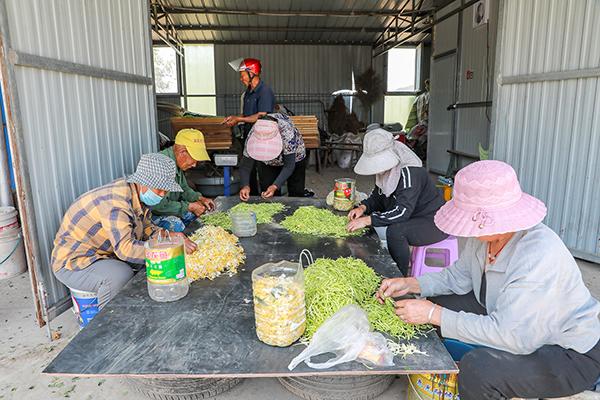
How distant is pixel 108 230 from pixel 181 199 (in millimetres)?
1607

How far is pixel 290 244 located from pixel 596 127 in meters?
3.30

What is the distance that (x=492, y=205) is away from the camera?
1581mm

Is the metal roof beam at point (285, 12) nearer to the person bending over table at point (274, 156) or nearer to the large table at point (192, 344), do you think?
the person bending over table at point (274, 156)

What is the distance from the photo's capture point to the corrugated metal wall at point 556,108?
4.16 metres

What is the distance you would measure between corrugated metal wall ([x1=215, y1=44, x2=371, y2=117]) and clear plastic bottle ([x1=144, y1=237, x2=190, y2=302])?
12.4 m

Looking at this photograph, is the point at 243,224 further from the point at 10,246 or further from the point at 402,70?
the point at 402,70

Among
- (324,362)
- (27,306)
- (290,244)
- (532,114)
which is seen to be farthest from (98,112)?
(532,114)

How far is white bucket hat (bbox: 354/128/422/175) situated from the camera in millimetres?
2920

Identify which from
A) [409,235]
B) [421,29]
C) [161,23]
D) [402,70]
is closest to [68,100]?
[409,235]

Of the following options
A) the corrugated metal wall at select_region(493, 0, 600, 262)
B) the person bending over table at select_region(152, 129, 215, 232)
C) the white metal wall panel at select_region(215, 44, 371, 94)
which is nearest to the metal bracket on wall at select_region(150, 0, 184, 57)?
the white metal wall panel at select_region(215, 44, 371, 94)

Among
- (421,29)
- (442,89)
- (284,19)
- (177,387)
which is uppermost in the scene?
(284,19)

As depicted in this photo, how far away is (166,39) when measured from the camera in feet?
33.3

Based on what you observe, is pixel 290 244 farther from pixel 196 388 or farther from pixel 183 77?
pixel 183 77

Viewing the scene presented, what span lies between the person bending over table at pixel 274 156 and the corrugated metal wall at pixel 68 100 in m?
1.16
